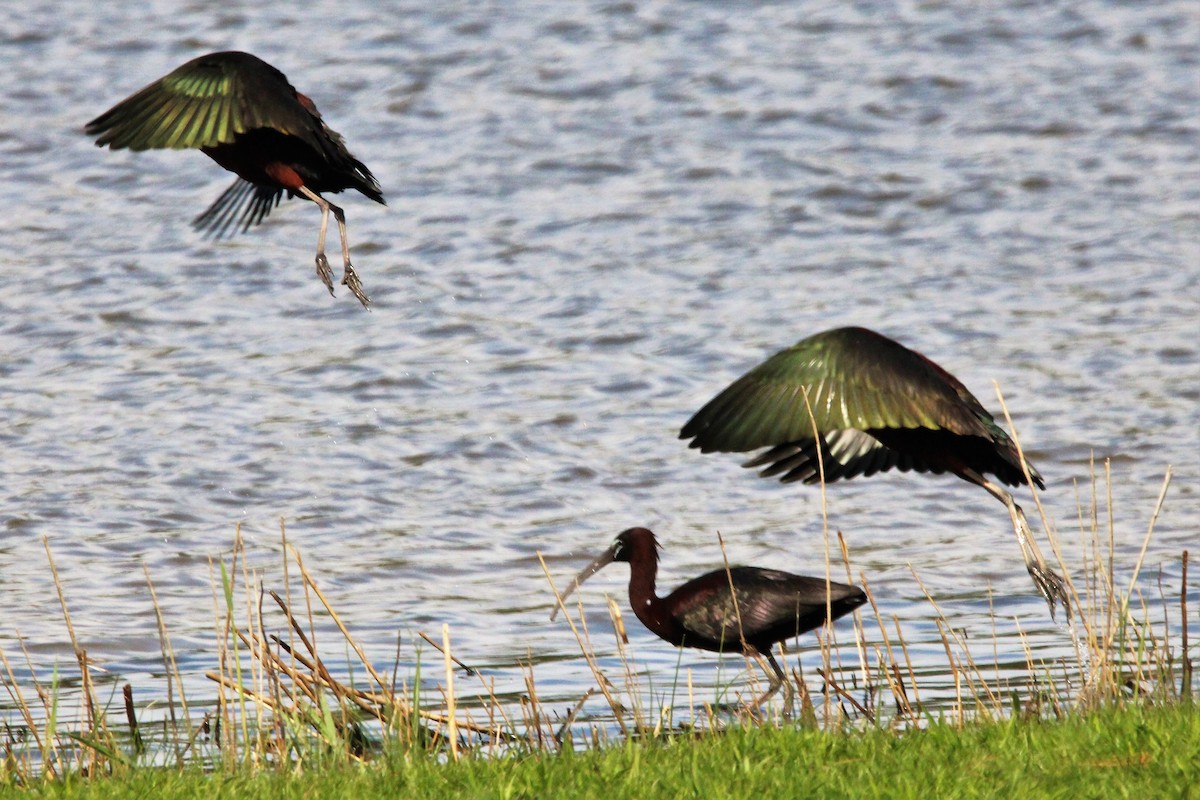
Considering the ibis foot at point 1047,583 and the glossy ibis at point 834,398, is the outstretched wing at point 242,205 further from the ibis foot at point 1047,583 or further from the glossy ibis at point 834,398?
the ibis foot at point 1047,583

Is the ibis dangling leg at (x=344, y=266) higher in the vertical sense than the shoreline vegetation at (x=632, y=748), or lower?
higher

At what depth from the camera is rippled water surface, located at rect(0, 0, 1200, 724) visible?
33.9 feet

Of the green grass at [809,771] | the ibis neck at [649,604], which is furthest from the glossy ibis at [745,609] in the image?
the green grass at [809,771]

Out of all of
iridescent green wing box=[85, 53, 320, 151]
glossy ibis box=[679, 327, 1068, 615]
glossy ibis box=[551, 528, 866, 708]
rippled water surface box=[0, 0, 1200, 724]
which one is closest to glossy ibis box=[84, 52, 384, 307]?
iridescent green wing box=[85, 53, 320, 151]

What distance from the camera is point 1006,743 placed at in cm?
562

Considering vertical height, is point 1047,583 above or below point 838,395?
below

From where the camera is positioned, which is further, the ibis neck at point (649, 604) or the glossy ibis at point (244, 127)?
the ibis neck at point (649, 604)

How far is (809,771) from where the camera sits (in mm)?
5504

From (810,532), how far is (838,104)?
862 cm

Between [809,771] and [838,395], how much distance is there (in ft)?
5.30

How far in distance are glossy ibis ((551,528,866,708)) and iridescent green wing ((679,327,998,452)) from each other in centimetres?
68

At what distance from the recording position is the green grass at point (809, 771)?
5.22 meters

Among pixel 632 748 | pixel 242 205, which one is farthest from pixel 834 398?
pixel 242 205

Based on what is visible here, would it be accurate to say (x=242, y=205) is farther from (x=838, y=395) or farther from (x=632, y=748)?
(x=632, y=748)
